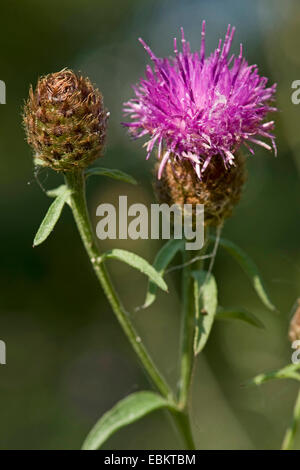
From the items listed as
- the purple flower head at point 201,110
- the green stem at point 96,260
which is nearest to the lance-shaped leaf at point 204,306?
the green stem at point 96,260

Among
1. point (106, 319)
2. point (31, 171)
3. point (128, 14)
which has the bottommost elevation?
point (106, 319)

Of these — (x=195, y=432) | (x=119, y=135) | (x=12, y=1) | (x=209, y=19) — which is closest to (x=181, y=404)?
(x=195, y=432)

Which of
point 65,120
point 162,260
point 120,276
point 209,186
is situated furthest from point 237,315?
point 120,276

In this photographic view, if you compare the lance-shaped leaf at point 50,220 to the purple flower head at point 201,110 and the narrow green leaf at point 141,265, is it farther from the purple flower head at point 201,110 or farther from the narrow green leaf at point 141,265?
the purple flower head at point 201,110

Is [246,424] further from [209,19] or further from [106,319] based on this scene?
[209,19]

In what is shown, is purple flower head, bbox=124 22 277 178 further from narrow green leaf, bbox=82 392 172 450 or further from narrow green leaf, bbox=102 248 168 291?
narrow green leaf, bbox=82 392 172 450

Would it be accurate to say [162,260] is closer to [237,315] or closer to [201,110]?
[237,315]

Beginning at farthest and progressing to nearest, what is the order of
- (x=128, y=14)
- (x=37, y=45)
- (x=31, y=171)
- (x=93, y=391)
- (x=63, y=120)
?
(x=128, y=14) → (x=37, y=45) → (x=31, y=171) → (x=93, y=391) → (x=63, y=120)
